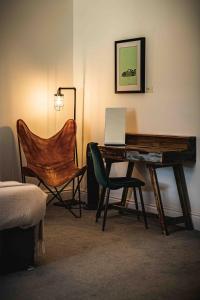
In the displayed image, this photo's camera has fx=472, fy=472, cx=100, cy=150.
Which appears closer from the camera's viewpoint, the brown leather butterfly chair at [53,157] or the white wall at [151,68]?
the white wall at [151,68]

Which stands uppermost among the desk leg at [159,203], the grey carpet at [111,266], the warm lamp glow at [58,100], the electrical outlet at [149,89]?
the electrical outlet at [149,89]

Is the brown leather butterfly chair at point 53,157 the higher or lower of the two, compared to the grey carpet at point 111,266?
higher

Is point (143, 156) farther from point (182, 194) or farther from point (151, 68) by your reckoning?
point (151, 68)

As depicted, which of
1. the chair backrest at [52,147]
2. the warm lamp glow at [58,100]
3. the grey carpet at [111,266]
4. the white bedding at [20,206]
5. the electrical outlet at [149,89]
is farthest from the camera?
the warm lamp glow at [58,100]

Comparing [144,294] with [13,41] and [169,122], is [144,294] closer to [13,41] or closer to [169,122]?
[169,122]

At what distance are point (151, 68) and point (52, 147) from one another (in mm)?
1487

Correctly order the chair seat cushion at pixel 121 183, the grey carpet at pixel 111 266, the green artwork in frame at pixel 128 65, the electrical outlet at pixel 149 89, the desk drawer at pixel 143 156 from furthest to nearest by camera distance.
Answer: the green artwork in frame at pixel 128 65
the electrical outlet at pixel 149 89
the chair seat cushion at pixel 121 183
the desk drawer at pixel 143 156
the grey carpet at pixel 111 266

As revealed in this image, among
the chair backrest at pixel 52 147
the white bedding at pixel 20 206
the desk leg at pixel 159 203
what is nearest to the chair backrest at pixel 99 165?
the desk leg at pixel 159 203

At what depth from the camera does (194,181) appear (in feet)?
15.1

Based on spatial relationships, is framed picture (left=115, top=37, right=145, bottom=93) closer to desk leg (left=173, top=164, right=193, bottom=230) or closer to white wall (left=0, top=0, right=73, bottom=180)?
white wall (left=0, top=0, right=73, bottom=180)

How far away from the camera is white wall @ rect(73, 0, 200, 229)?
15.1 ft

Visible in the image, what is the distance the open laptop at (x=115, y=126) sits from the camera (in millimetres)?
5066

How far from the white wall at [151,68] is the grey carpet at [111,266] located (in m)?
0.65

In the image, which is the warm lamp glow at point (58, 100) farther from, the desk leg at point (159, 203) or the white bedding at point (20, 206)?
the white bedding at point (20, 206)
